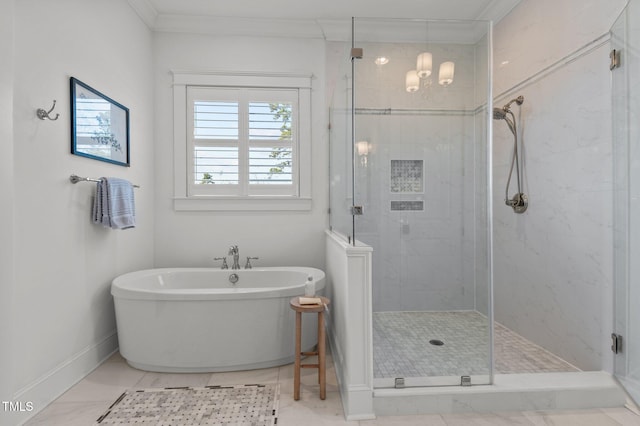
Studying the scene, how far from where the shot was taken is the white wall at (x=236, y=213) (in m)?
3.12

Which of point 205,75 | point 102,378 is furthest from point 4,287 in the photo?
point 205,75

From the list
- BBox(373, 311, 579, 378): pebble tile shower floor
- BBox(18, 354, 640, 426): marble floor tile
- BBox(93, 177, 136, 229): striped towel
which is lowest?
BBox(18, 354, 640, 426): marble floor tile

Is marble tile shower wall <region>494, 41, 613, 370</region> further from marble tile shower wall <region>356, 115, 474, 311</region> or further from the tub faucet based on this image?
the tub faucet

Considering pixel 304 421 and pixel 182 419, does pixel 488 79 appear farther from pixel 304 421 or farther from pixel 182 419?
pixel 182 419

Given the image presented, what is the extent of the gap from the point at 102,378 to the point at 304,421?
1.36 m

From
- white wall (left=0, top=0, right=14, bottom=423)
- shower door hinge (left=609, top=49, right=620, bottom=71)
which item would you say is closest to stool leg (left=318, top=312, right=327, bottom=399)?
white wall (left=0, top=0, right=14, bottom=423)

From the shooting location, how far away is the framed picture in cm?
211

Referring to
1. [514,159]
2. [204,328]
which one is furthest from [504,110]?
[204,328]

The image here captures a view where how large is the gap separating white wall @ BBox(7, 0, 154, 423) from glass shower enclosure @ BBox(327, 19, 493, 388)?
170cm

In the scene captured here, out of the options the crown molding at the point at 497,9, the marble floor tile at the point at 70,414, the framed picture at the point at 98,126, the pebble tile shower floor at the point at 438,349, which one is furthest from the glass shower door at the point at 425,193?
the framed picture at the point at 98,126

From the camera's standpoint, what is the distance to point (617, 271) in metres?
1.88

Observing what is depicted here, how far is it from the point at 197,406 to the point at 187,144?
219 centimetres

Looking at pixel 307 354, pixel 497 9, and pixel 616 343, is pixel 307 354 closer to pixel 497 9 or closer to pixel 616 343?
pixel 616 343

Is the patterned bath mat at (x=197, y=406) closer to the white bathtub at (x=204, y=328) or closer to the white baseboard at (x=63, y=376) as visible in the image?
the white bathtub at (x=204, y=328)
